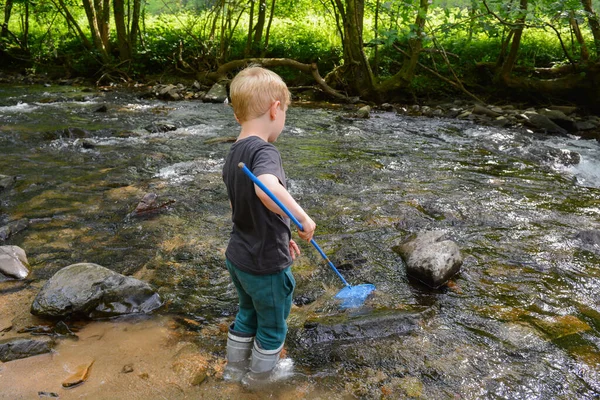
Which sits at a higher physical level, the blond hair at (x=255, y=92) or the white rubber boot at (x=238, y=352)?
the blond hair at (x=255, y=92)

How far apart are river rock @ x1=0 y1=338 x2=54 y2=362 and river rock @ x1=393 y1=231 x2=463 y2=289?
238 cm

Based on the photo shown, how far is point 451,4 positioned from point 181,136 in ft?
22.1

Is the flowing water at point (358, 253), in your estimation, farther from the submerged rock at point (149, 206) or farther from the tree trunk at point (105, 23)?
the tree trunk at point (105, 23)

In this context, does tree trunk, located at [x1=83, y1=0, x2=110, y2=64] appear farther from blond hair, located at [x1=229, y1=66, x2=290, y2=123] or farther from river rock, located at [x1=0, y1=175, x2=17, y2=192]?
blond hair, located at [x1=229, y1=66, x2=290, y2=123]

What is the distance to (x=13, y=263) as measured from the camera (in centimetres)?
336

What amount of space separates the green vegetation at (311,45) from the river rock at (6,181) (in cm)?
725

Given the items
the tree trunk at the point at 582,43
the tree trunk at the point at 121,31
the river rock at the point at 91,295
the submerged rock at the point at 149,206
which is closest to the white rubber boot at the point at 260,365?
the river rock at the point at 91,295

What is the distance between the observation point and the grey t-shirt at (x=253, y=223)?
2158mm

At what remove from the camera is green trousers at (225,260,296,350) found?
2.27 m

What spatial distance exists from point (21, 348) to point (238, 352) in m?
1.15

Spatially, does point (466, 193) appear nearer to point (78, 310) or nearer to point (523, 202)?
point (523, 202)

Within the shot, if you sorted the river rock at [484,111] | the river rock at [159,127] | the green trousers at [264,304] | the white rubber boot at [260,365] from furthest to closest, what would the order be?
1. the river rock at [484,111]
2. the river rock at [159,127]
3. the white rubber boot at [260,365]
4. the green trousers at [264,304]

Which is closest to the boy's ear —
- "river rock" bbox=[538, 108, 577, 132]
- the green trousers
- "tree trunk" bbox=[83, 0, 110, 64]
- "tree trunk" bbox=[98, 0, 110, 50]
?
the green trousers

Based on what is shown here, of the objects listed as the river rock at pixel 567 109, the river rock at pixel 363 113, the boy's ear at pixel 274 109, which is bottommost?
the river rock at pixel 363 113
